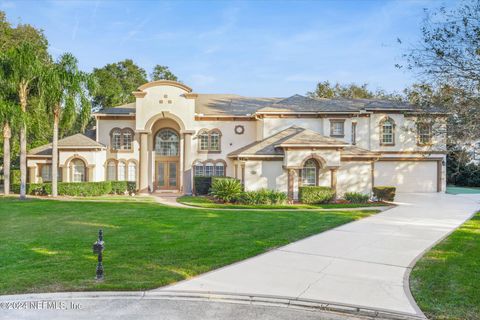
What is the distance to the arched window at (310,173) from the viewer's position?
20859 mm

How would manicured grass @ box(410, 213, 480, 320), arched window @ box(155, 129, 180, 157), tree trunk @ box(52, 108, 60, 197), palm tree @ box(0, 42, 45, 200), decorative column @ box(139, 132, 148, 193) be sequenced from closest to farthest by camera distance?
manicured grass @ box(410, 213, 480, 320)
palm tree @ box(0, 42, 45, 200)
tree trunk @ box(52, 108, 60, 197)
decorative column @ box(139, 132, 148, 193)
arched window @ box(155, 129, 180, 157)

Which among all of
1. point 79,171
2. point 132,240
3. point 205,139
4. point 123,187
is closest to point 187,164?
point 205,139

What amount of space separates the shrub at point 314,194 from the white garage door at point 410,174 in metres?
9.42

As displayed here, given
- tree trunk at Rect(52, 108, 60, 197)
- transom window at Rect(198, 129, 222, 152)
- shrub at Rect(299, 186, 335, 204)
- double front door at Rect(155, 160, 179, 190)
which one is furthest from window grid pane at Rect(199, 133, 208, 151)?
tree trunk at Rect(52, 108, 60, 197)

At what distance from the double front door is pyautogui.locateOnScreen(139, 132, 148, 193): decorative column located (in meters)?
1.68

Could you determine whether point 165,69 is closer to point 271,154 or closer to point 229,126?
point 229,126

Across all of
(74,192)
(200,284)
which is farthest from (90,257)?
(74,192)

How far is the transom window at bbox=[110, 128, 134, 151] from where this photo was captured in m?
26.6

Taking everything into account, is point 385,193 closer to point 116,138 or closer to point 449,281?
point 449,281

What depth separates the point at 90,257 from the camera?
26.3ft

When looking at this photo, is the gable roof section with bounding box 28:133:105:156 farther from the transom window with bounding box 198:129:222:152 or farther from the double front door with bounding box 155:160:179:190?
the transom window with bounding box 198:129:222:152

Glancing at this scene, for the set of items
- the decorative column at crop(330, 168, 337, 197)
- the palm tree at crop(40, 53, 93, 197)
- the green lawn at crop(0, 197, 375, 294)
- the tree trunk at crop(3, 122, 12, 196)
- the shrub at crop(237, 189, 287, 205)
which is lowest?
the green lawn at crop(0, 197, 375, 294)

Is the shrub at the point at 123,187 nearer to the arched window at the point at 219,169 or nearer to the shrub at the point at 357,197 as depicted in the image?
the arched window at the point at 219,169

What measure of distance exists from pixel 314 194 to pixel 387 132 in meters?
11.6
